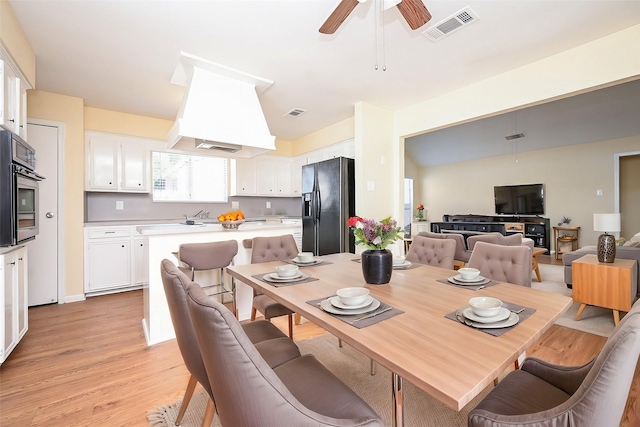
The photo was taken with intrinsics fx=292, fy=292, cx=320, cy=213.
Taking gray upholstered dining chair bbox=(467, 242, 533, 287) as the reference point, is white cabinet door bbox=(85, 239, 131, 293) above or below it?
below

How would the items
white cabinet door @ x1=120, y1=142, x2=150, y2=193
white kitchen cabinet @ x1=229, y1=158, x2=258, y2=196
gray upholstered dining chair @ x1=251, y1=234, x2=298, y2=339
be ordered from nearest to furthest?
gray upholstered dining chair @ x1=251, y1=234, x2=298, y2=339
white cabinet door @ x1=120, y1=142, x2=150, y2=193
white kitchen cabinet @ x1=229, y1=158, x2=258, y2=196

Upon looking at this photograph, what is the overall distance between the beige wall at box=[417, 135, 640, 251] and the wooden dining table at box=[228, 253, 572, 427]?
693cm

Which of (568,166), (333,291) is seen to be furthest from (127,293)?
(568,166)

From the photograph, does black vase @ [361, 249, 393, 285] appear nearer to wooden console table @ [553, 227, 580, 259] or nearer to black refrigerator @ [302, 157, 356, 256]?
black refrigerator @ [302, 157, 356, 256]

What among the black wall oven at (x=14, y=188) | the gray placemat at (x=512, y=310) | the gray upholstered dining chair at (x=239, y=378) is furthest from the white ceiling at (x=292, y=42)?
the gray upholstered dining chair at (x=239, y=378)

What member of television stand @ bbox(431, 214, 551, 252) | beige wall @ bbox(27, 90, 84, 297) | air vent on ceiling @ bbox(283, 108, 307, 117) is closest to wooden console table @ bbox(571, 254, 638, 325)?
television stand @ bbox(431, 214, 551, 252)

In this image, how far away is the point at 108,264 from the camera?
12.7ft

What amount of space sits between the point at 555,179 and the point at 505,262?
6715 millimetres

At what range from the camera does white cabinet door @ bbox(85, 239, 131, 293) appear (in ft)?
12.4

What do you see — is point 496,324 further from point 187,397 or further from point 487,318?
point 187,397

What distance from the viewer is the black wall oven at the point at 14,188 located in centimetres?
196

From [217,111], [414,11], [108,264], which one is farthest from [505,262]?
Answer: [108,264]

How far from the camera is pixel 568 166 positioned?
21.9 ft

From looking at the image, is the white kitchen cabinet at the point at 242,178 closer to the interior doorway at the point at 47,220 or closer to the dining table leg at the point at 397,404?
the interior doorway at the point at 47,220
